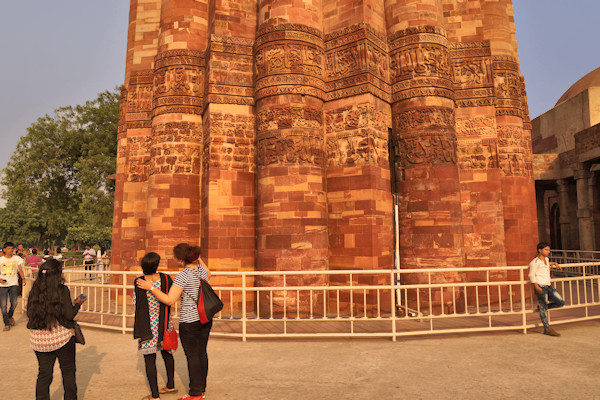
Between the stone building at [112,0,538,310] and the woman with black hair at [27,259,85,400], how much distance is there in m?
5.50

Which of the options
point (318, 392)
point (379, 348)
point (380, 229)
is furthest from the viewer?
point (380, 229)

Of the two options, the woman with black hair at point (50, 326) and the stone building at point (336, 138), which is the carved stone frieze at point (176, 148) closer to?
the stone building at point (336, 138)

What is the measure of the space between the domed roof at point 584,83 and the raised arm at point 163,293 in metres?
32.6

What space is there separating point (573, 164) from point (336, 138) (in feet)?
55.0

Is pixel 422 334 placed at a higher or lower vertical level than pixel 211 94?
lower

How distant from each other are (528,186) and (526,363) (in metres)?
8.67

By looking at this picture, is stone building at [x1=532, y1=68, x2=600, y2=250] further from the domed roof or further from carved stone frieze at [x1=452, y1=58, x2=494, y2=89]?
carved stone frieze at [x1=452, y1=58, x2=494, y2=89]

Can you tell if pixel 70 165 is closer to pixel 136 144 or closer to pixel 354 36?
pixel 136 144

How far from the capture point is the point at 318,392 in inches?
157

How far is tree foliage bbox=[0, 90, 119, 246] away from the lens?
25.1m

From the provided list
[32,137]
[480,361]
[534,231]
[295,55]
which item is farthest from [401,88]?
[32,137]

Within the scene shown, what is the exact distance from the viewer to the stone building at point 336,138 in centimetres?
923

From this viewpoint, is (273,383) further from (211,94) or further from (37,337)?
(211,94)

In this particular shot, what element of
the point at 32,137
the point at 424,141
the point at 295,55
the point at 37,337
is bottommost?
the point at 37,337
